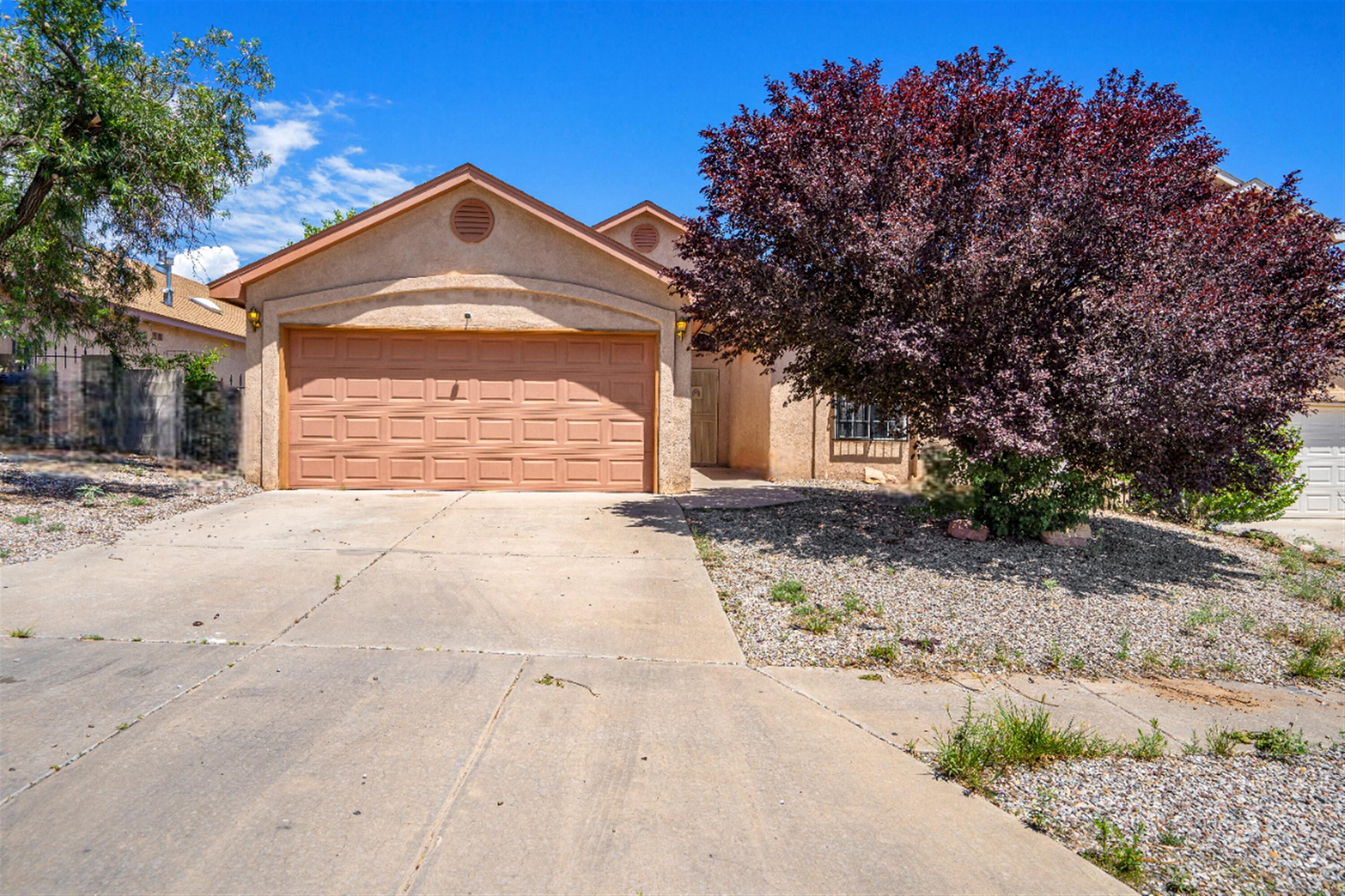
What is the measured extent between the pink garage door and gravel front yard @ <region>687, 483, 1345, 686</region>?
2827 millimetres

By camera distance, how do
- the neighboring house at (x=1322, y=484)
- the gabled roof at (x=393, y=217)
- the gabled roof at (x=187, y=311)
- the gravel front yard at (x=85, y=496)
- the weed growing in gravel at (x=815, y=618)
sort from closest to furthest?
the weed growing in gravel at (x=815, y=618), the gravel front yard at (x=85, y=496), the gabled roof at (x=393, y=217), the neighboring house at (x=1322, y=484), the gabled roof at (x=187, y=311)

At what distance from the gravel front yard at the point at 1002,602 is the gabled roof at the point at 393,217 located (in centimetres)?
483

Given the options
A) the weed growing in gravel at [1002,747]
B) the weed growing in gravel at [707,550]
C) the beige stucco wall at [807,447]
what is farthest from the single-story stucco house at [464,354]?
the weed growing in gravel at [1002,747]

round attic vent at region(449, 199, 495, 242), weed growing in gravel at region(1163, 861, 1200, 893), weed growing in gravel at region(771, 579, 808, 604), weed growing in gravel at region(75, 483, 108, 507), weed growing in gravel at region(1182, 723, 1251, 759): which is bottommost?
weed growing in gravel at region(1163, 861, 1200, 893)

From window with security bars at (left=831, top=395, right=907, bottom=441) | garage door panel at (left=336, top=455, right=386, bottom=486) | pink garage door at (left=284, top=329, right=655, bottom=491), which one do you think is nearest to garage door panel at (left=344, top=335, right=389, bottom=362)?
pink garage door at (left=284, top=329, right=655, bottom=491)

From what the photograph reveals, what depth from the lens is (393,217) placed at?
34.7 ft

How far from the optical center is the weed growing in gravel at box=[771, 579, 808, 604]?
575 centimetres

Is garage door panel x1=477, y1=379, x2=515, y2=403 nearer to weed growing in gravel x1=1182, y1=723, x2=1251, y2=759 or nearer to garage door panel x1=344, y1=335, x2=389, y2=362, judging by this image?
garage door panel x1=344, y1=335, x2=389, y2=362

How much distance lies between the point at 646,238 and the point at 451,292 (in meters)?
7.77

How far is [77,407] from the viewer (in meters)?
13.4

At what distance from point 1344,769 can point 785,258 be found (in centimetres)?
559

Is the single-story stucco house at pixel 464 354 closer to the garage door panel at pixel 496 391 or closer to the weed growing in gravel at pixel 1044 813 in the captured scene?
the garage door panel at pixel 496 391

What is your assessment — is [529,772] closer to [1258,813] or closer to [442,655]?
[442,655]

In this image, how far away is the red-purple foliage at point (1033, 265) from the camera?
237 inches
